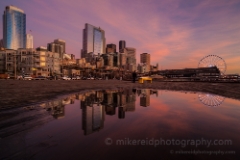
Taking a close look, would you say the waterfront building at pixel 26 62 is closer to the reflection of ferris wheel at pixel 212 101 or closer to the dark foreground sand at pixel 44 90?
the dark foreground sand at pixel 44 90

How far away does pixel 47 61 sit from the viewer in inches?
3907

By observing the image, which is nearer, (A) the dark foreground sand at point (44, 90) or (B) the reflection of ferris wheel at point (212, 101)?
(A) the dark foreground sand at point (44, 90)

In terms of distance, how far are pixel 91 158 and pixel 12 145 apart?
2.15 meters

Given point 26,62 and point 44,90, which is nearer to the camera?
point 44,90

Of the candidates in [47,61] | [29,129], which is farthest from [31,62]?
[29,129]

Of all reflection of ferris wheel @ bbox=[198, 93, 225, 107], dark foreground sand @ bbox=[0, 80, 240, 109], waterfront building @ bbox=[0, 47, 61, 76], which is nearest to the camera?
dark foreground sand @ bbox=[0, 80, 240, 109]

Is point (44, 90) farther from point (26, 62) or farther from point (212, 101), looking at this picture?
point (26, 62)

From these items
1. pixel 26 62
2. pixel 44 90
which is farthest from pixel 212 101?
pixel 26 62

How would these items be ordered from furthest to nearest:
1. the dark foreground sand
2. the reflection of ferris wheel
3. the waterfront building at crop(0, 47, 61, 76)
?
the waterfront building at crop(0, 47, 61, 76) → the reflection of ferris wheel → the dark foreground sand

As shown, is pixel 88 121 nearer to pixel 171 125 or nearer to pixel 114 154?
pixel 114 154

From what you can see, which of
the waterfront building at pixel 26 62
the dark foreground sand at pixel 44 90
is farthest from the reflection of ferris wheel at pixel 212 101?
the waterfront building at pixel 26 62

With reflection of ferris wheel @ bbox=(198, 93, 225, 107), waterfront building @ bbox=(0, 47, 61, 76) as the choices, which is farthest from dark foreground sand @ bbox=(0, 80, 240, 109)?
waterfront building @ bbox=(0, 47, 61, 76)

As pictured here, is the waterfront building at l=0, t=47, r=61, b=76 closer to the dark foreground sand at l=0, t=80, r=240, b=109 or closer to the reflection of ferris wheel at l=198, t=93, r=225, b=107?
the dark foreground sand at l=0, t=80, r=240, b=109

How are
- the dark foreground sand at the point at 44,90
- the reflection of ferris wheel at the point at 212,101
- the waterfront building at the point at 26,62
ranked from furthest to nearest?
the waterfront building at the point at 26,62
the reflection of ferris wheel at the point at 212,101
the dark foreground sand at the point at 44,90
